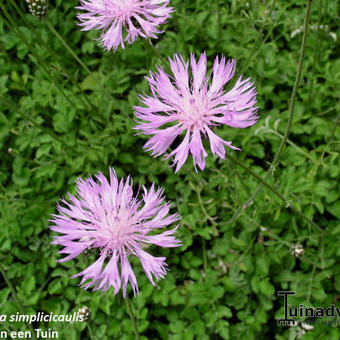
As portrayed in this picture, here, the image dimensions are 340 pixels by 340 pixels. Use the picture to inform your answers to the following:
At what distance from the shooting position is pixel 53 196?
3006 mm

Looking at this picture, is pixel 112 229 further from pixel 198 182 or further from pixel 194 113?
pixel 198 182

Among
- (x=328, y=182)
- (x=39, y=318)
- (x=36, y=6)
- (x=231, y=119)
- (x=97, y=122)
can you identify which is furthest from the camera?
(x=97, y=122)

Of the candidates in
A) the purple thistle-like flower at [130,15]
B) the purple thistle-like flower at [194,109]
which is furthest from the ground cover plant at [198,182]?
the purple thistle-like flower at [194,109]

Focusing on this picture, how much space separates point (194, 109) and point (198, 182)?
1.16m

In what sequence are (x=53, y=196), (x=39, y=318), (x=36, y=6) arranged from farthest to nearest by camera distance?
(x=53, y=196) < (x=39, y=318) < (x=36, y=6)

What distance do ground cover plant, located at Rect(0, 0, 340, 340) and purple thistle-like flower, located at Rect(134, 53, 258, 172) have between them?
648 mm

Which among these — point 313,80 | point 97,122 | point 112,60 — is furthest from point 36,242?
point 313,80

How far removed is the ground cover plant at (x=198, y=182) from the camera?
2521mm

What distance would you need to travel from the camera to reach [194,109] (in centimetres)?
177

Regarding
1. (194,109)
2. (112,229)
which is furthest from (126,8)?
(112,229)

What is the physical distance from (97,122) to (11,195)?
33.3 inches

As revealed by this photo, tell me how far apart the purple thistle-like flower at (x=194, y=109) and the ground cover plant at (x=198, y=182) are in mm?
648

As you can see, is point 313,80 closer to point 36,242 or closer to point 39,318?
point 36,242

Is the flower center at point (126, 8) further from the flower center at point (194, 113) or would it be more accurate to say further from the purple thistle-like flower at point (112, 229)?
the purple thistle-like flower at point (112, 229)
